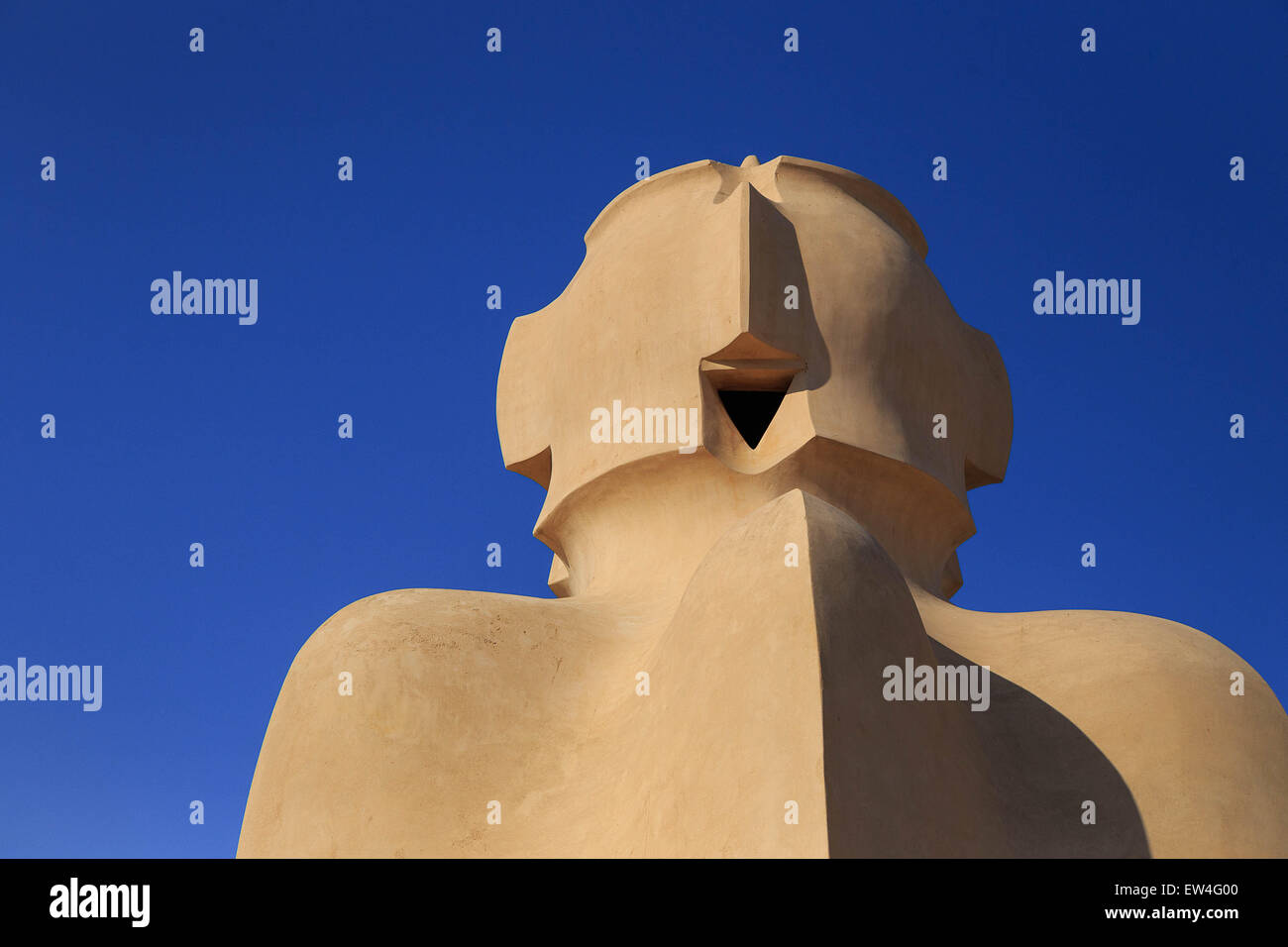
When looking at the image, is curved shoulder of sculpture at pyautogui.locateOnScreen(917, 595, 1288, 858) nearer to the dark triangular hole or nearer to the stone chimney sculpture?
the stone chimney sculpture

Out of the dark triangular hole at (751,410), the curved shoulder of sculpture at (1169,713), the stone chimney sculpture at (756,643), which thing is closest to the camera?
the stone chimney sculpture at (756,643)

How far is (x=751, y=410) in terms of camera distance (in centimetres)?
1009

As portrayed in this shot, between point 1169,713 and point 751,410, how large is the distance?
350cm

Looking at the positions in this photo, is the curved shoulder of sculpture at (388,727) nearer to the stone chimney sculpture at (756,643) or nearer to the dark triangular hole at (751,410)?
the stone chimney sculpture at (756,643)

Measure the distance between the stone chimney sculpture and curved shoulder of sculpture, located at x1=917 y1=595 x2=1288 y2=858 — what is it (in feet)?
0.06

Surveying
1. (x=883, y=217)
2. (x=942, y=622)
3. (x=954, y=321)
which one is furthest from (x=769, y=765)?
(x=883, y=217)

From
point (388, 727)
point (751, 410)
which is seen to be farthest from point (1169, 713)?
point (388, 727)

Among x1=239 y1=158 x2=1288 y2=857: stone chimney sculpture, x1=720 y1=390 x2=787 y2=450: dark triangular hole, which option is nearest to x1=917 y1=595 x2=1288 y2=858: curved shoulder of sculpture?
x1=239 y1=158 x2=1288 y2=857: stone chimney sculpture

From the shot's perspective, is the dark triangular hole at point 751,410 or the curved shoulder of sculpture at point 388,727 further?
the dark triangular hole at point 751,410

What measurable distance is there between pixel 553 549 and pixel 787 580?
3.94 metres

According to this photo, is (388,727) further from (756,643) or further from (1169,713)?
(1169,713)

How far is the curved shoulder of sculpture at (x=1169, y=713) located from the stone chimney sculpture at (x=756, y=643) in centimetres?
2

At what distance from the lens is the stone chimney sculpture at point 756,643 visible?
22.2 feet

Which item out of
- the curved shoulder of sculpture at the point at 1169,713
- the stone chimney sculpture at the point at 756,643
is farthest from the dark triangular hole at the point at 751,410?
the curved shoulder of sculpture at the point at 1169,713
